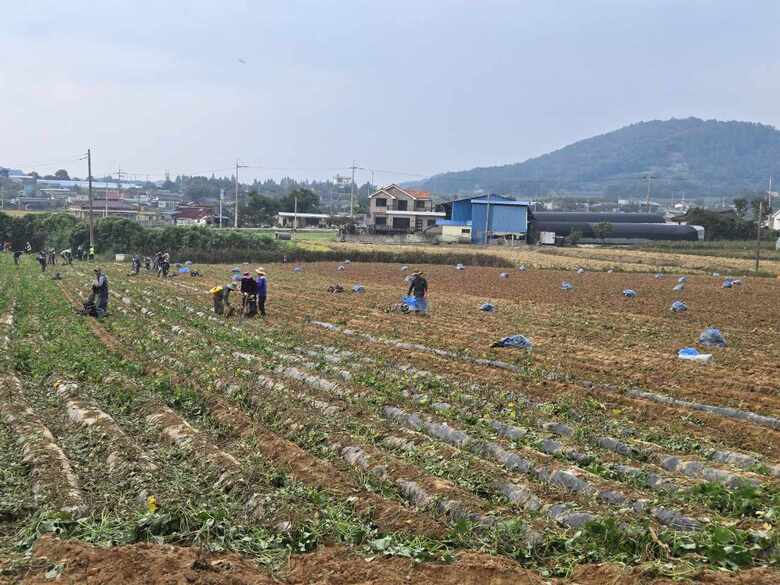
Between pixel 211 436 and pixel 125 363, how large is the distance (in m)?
4.85

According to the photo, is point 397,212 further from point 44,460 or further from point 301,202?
point 44,460

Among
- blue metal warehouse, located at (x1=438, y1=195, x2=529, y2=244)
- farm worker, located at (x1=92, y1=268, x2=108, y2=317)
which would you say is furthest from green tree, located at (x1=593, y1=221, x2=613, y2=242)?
farm worker, located at (x1=92, y1=268, x2=108, y2=317)

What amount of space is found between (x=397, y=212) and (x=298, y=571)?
89.1 meters

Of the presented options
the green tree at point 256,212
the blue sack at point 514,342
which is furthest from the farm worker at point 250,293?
the green tree at point 256,212

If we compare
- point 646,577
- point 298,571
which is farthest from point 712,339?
point 298,571

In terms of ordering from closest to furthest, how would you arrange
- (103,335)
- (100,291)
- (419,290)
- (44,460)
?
(44,460), (103,335), (100,291), (419,290)

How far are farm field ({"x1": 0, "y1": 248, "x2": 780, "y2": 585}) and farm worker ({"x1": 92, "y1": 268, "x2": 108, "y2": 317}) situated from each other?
1371 millimetres

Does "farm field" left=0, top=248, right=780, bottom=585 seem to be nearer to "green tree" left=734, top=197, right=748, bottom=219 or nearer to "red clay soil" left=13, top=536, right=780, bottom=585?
"red clay soil" left=13, top=536, right=780, bottom=585

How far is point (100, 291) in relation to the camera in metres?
21.2

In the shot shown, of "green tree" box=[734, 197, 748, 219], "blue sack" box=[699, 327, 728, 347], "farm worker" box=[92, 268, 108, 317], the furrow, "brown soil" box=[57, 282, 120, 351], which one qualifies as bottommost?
"brown soil" box=[57, 282, 120, 351]

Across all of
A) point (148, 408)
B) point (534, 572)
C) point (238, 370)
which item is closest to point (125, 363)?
point (238, 370)

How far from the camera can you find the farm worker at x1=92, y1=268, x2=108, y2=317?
21125 millimetres

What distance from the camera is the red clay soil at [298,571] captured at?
5902 mm

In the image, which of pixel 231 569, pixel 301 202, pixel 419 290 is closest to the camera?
pixel 231 569
